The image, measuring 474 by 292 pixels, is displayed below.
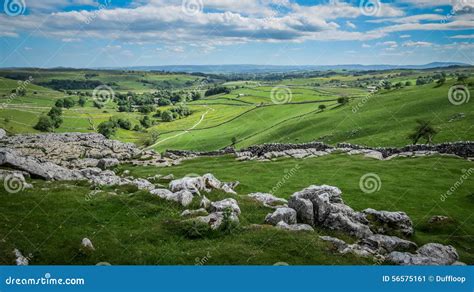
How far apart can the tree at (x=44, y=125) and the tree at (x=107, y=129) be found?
14.2 metres

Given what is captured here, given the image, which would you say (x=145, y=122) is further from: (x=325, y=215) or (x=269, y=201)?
(x=325, y=215)

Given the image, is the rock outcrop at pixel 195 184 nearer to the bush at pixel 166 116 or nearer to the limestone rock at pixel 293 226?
the limestone rock at pixel 293 226

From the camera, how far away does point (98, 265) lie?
16.9 meters

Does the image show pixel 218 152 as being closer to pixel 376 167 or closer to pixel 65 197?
pixel 376 167

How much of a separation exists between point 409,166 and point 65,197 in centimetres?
3605

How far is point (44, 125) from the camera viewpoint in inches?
3393

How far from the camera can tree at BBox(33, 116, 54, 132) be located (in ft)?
278

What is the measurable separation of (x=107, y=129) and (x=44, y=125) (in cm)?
1722

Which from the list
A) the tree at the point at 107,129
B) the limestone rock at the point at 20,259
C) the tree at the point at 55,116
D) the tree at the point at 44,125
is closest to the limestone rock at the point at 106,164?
the limestone rock at the point at 20,259

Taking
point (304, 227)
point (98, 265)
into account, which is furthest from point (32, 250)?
point (304, 227)

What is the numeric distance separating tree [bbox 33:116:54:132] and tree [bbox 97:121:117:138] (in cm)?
1421

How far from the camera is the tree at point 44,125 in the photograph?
84812 millimetres

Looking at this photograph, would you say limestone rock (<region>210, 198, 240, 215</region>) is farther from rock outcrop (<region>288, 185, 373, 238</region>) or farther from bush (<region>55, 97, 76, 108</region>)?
bush (<region>55, 97, 76, 108</region>)

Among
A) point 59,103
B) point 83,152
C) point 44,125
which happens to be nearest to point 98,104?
point 59,103
